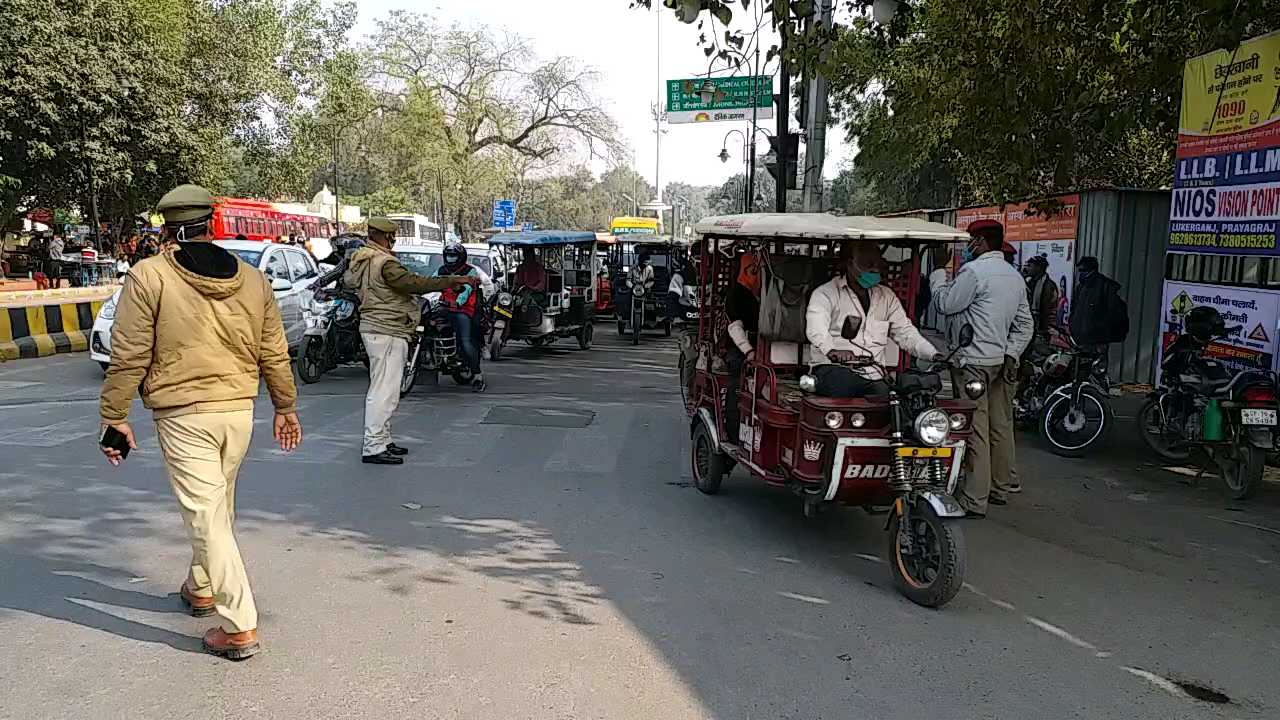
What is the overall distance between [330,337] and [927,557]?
28.6 ft

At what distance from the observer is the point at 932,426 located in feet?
17.1

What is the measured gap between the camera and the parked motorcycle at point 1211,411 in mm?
7223

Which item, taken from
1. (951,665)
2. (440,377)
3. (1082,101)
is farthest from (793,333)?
(440,377)

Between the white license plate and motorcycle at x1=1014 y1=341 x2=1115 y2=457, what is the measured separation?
176 centimetres

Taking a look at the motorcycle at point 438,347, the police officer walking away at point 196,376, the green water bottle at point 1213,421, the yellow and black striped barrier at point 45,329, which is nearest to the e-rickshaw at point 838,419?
the green water bottle at point 1213,421

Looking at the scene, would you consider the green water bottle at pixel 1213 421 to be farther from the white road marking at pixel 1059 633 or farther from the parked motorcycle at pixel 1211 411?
the white road marking at pixel 1059 633

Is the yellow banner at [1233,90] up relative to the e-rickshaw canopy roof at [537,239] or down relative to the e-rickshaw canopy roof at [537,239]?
up

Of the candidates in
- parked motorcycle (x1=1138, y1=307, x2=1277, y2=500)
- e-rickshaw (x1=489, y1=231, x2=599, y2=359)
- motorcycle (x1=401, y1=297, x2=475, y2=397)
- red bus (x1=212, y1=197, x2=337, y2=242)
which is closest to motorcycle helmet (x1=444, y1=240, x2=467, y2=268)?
motorcycle (x1=401, y1=297, x2=475, y2=397)

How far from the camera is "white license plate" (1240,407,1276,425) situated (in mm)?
7113

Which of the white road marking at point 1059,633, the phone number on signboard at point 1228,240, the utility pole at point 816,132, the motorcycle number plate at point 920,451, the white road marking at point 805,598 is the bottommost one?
the white road marking at point 1059,633

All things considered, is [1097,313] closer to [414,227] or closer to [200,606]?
[200,606]

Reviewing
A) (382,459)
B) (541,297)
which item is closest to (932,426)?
(382,459)

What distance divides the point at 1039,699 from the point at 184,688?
332 centimetres

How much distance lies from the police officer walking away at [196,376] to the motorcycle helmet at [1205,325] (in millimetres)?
7246
